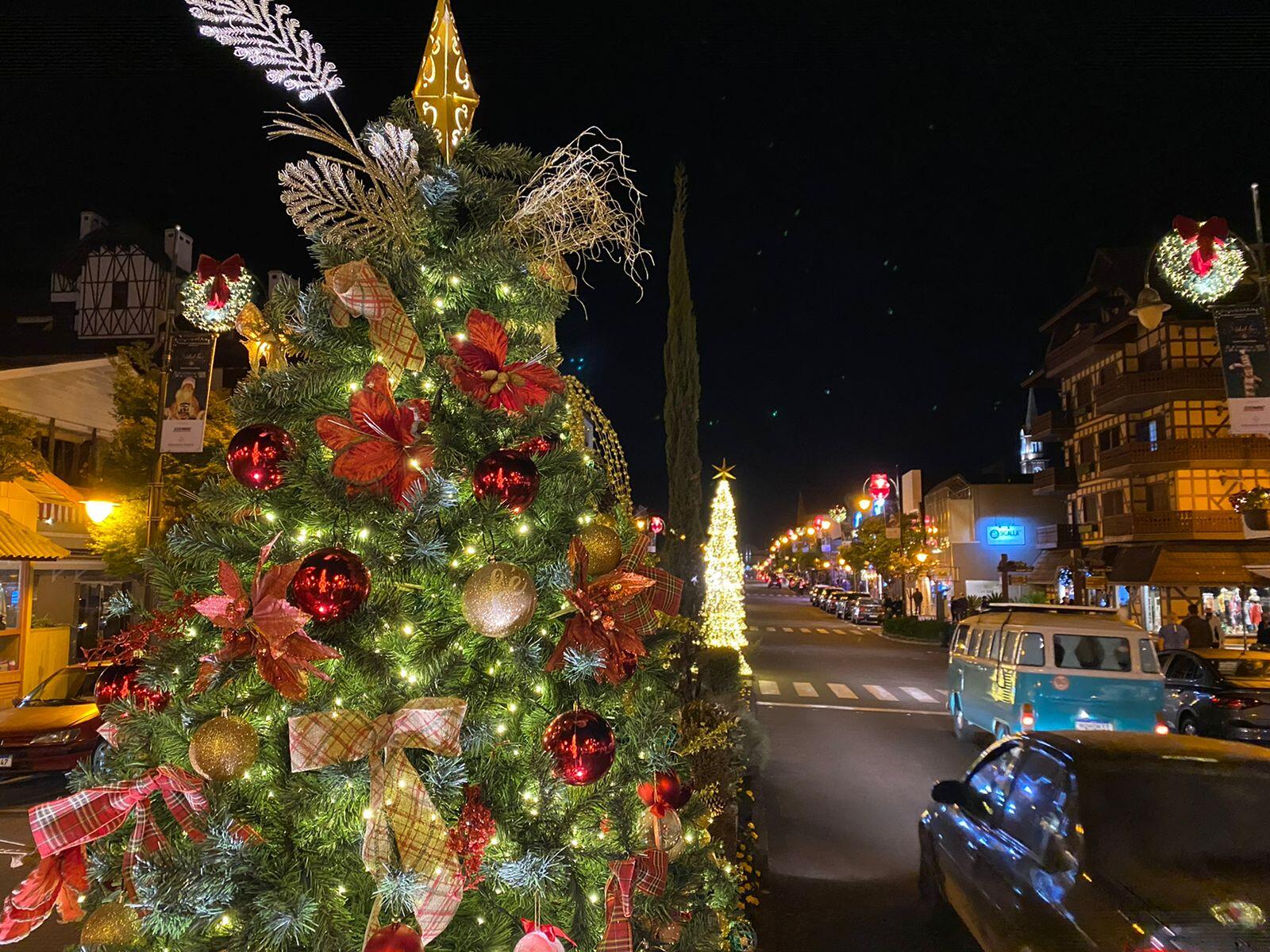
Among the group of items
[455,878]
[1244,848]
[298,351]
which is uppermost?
[298,351]

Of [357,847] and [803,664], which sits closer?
[357,847]

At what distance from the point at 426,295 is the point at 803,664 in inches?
931

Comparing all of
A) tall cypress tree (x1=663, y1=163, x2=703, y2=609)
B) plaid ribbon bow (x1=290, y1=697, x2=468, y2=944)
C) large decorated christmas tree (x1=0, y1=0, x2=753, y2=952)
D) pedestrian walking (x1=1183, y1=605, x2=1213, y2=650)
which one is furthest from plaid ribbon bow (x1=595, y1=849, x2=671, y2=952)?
pedestrian walking (x1=1183, y1=605, x2=1213, y2=650)

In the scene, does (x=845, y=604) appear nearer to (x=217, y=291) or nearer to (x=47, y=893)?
(x=217, y=291)

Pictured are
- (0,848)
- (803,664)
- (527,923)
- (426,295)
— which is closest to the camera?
(527,923)

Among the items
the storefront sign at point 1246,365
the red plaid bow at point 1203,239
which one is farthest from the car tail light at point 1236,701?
the red plaid bow at point 1203,239

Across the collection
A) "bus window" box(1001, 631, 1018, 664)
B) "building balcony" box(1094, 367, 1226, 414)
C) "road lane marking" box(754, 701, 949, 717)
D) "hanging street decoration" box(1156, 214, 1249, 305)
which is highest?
"building balcony" box(1094, 367, 1226, 414)

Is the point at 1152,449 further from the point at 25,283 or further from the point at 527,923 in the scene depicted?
the point at 25,283

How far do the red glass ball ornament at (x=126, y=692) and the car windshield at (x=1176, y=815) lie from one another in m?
4.05

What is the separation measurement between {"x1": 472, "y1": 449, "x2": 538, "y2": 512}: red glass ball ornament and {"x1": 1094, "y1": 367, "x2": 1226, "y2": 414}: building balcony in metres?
34.9

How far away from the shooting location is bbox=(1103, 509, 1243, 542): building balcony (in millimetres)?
30578

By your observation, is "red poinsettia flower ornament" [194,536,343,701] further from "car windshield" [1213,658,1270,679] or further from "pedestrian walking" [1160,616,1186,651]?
"pedestrian walking" [1160,616,1186,651]

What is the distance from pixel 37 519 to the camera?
60.4 feet

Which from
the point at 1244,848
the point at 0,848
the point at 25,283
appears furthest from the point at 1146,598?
the point at 25,283
